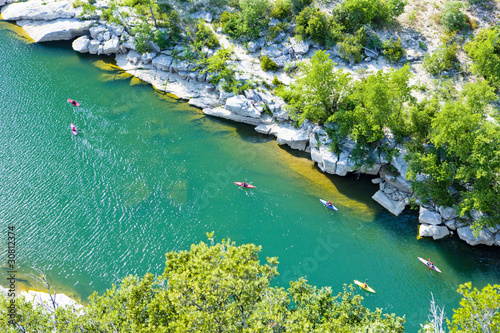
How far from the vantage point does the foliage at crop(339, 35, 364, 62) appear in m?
46.9

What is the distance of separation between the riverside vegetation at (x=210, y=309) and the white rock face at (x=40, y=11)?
52834 millimetres

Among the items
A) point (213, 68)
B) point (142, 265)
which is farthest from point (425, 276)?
point (213, 68)

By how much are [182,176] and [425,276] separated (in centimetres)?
2737

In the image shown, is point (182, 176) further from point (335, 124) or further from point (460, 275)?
point (460, 275)

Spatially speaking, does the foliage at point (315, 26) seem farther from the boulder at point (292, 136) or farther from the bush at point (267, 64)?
the boulder at point (292, 136)

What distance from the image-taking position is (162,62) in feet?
174

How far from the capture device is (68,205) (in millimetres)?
39219

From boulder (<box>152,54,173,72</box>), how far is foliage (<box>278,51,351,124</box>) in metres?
18.8

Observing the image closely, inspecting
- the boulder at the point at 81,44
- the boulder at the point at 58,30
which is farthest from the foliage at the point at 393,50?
the boulder at the point at 58,30

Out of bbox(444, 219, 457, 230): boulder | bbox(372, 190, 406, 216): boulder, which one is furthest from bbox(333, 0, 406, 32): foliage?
bbox(444, 219, 457, 230): boulder

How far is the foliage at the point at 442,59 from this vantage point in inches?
1734

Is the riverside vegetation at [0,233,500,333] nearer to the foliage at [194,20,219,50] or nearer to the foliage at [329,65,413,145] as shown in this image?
the foliage at [329,65,413,145]

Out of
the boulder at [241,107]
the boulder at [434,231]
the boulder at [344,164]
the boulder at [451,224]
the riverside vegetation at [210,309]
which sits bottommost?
the boulder at [434,231]

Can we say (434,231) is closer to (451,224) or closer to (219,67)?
(451,224)
